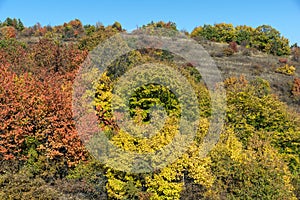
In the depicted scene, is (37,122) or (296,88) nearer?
(37,122)

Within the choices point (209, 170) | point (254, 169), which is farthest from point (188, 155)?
point (254, 169)

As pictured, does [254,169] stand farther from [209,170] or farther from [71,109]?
[71,109]

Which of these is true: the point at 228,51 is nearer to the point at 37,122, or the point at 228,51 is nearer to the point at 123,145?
the point at 37,122

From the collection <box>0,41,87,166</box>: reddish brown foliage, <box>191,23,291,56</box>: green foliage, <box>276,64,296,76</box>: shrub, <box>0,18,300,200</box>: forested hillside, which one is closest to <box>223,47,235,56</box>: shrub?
<box>191,23,291,56</box>: green foliage

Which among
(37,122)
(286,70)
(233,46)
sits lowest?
(37,122)

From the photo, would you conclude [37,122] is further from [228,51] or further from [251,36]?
[251,36]

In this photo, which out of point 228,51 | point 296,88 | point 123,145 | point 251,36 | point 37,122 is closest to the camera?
point 123,145

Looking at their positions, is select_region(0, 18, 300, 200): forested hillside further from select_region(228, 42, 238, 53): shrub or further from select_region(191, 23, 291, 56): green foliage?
select_region(191, 23, 291, 56): green foliage

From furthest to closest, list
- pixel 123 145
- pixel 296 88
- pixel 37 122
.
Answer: pixel 296 88 < pixel 37 122 < pixel 123 145

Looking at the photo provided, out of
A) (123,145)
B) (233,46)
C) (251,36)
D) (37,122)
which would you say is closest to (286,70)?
(233,46)

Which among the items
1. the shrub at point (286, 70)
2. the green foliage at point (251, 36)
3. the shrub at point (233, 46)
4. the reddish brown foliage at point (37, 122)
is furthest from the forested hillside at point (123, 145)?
the green foliage at point (251, 36)

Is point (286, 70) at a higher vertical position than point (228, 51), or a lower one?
lower

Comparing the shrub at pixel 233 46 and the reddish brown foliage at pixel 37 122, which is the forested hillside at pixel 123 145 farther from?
the shrub at pixel 233 46

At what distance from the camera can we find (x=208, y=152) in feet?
78.5
